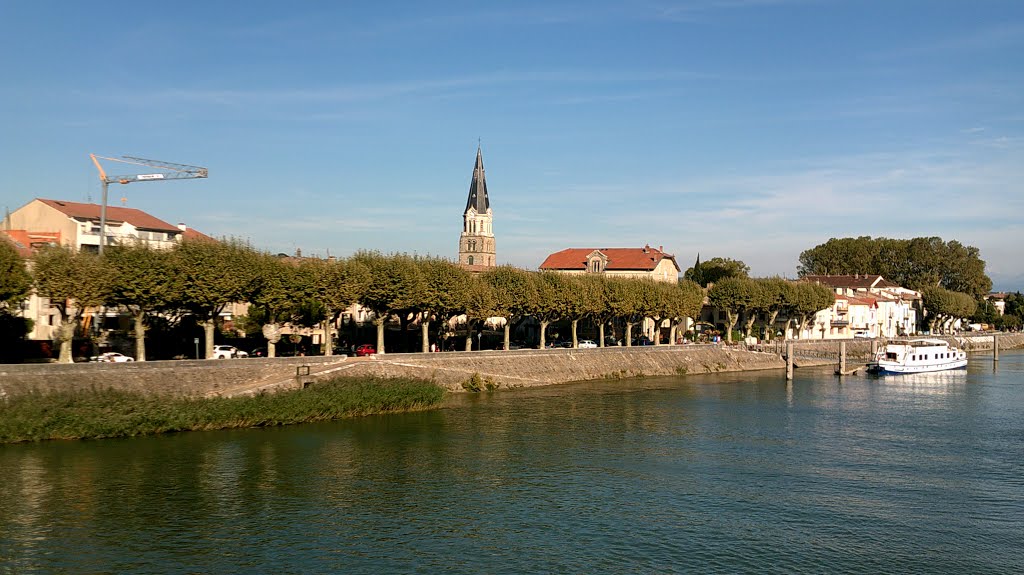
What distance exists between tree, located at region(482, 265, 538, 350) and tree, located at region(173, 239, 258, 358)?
2418 centimetres

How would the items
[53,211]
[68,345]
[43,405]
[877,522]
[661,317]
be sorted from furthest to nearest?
[661,317], [53,211], [68,345], [43,405], [877,522]

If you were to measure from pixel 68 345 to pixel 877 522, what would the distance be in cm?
4246

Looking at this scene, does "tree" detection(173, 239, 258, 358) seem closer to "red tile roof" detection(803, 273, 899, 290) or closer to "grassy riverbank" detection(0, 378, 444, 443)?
"grassy riverbank" detection(0, 378, 444, 443)

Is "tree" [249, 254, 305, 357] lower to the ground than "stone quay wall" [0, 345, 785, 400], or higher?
higher

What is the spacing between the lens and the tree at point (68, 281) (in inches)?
1917

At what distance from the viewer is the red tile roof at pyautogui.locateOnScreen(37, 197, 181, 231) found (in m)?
78.3

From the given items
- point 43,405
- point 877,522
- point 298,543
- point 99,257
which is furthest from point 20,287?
point 877,522

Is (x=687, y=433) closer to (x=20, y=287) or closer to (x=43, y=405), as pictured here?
(x=43, y=405)

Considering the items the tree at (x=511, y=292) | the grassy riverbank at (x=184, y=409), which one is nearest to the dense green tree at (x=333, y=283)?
the grassy riverbank at (x=184, y=409)

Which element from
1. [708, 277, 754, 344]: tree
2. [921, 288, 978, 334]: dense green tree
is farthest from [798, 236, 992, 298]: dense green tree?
[708, 277, 754, 344]: tree

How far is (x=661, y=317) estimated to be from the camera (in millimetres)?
95000

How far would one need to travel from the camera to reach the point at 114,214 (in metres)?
83.1

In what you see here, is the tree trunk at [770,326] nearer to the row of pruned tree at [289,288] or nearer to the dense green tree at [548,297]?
the row of pruned tree at [289,288]

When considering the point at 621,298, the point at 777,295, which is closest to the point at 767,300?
the point at 777,295
